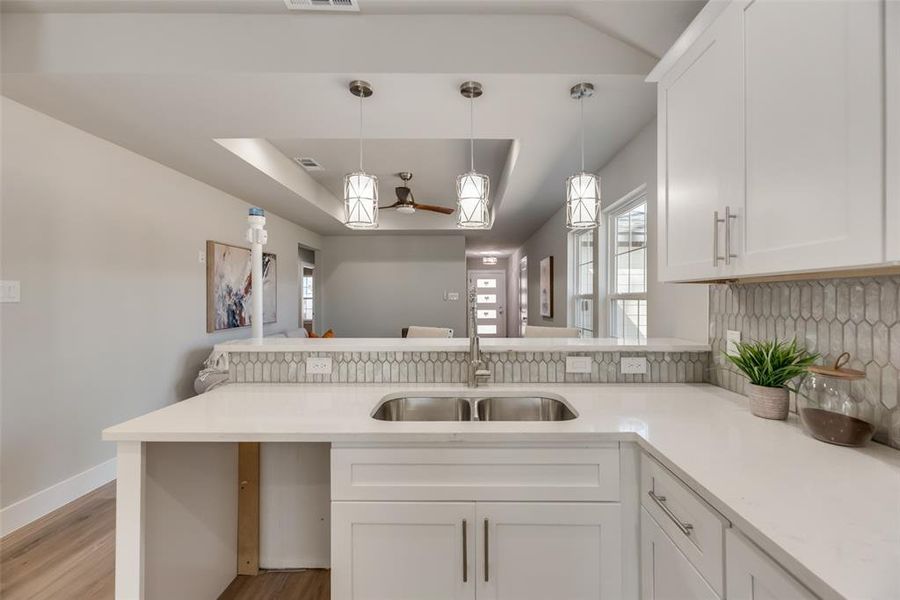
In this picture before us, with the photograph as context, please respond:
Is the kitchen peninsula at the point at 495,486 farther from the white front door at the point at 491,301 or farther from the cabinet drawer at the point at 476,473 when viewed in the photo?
the white front door at the point at 491,301

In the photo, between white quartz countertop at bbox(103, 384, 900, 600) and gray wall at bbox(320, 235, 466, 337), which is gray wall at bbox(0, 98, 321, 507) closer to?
white quartz countertop at bbox(103, 384, 900, 600)

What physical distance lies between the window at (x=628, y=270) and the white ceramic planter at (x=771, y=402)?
4.38 ft

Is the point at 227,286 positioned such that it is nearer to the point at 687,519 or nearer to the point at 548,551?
the point at 548,551

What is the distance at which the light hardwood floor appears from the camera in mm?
1619

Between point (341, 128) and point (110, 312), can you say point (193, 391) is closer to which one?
point (110, 312)

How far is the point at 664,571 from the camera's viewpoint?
1.02m

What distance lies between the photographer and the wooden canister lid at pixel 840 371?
0.99 meters

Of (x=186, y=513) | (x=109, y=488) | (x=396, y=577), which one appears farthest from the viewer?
(x=109, y=488)

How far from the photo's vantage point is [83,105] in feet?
6.95

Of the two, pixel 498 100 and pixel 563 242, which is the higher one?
pixel 498 100

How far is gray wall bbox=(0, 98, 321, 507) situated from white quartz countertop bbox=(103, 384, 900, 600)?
151cm

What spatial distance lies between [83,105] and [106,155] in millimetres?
645

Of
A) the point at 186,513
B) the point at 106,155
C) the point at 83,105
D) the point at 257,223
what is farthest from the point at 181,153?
the point at 186,513

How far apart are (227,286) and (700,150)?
160 inches
